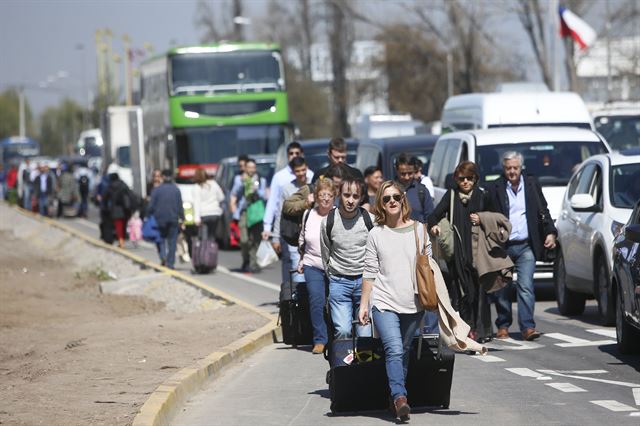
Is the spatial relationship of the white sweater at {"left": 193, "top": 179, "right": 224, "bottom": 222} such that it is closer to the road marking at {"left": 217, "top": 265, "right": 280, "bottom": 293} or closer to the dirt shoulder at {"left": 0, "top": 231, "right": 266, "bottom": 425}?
the road marking at {"left": 217, "top": 265, "right": 280, "bottom": 293}

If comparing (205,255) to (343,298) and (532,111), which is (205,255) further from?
(343,298)

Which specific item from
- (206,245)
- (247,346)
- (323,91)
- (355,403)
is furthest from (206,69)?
(323,91)

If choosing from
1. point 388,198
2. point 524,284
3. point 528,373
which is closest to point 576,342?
point 524,284

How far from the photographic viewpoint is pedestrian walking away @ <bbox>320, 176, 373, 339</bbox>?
11992mm

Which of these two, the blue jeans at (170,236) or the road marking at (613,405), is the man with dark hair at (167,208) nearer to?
the blue jeans at (170,236)

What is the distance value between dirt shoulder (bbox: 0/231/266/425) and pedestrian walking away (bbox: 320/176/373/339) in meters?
1.50

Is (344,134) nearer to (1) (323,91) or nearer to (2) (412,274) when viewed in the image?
(1) (323,91)

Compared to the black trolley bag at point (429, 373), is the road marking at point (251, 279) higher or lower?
lower

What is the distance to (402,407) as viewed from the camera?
9688mm

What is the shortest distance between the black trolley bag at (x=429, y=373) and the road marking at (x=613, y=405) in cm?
105

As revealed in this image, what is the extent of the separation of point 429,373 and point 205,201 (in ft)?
52.2

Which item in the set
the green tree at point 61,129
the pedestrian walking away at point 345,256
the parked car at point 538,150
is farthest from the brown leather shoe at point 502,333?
the green tree at point 61,129

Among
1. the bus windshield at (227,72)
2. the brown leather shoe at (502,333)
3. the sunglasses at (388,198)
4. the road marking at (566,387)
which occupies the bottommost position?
the brown leather shoe at (502,333)

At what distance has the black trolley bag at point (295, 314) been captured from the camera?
14.3 m
